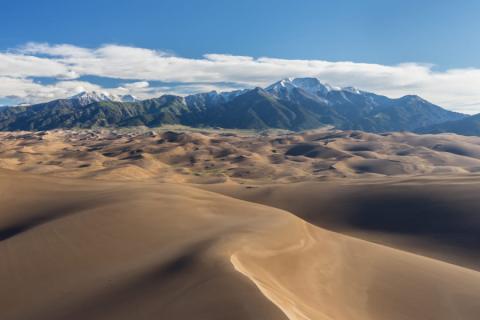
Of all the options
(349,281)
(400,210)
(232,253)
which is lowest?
(400,210)

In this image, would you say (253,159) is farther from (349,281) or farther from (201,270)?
(201,270)

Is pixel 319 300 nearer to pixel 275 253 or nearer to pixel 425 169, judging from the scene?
pixel 275 253

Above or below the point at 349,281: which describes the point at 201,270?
above

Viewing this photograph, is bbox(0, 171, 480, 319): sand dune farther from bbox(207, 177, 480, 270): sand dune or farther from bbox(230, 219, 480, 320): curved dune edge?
bbox(207, 177, 480, 270): sand dune

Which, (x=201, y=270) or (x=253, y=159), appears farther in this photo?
(x=253, y=159)

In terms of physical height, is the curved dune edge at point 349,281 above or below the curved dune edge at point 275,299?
below

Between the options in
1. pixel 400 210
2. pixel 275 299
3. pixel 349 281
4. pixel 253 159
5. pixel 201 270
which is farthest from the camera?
pixel 253 159

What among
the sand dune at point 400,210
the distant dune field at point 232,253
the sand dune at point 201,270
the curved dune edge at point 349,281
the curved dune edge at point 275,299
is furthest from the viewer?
the sand dune at point 400,210

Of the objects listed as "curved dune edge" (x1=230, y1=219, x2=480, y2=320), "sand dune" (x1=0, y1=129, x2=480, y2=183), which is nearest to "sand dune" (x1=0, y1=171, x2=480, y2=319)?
"curved dune edge" (x1=230, y1=219, x2=480, y2=320)

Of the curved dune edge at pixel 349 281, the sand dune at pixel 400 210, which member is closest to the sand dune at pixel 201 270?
the curved dune edge at pixel 349 281

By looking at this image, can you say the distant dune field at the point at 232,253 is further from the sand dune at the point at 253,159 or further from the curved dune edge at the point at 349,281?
the sand dune at the point at 253,159

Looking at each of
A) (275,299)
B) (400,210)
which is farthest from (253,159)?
(275,299)

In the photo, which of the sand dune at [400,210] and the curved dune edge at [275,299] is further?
the sand dune at [400,210]
